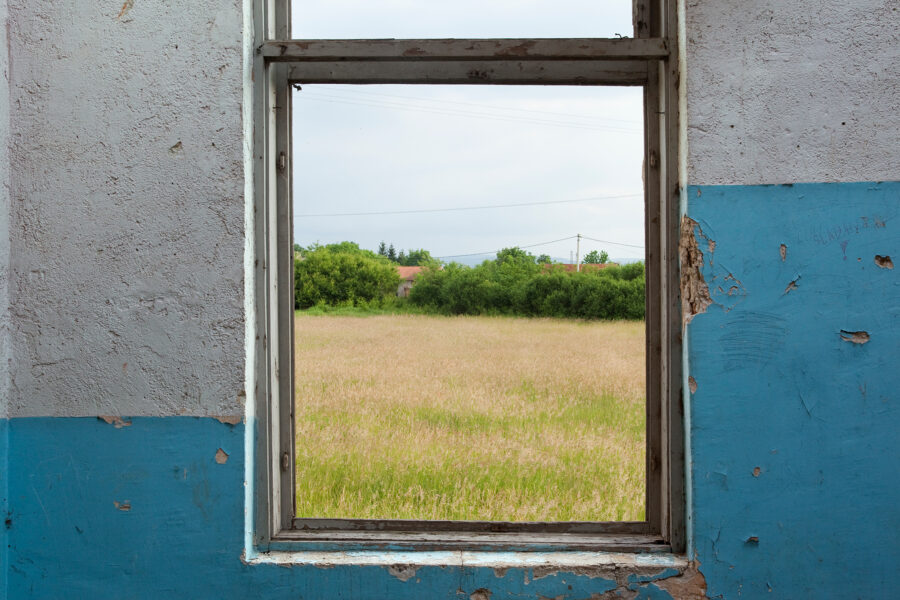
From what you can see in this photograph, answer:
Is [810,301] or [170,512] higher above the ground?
[810,301]

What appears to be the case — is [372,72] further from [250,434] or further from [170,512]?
[170,512]

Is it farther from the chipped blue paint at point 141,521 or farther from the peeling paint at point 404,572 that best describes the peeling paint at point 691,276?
the peeling paint at point 404,572

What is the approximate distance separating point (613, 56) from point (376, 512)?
60.8 inches

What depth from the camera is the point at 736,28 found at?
1.65 meters

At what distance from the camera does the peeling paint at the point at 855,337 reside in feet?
5.34

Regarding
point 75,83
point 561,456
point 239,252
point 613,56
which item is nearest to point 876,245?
point 613,56

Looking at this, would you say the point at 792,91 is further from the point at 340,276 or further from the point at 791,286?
the point at 340,276

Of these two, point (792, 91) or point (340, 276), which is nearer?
point (792, 91)

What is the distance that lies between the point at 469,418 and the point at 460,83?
42.1 inches

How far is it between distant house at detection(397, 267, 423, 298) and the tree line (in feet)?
0.05

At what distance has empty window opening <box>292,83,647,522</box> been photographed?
1.88 meters

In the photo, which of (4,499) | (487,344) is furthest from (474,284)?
(4,499)

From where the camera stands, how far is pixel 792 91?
1645mm

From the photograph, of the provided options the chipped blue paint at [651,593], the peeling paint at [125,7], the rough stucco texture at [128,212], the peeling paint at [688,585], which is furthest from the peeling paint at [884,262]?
the peeling paint at [125,7]
